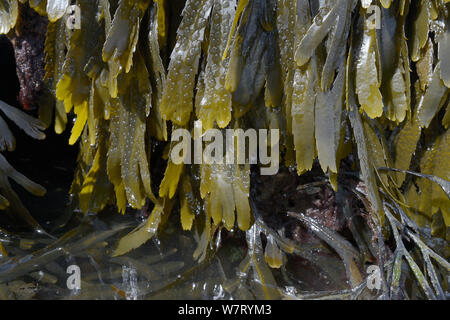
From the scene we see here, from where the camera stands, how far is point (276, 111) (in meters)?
1.38

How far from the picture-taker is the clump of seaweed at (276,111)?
50.8 inches

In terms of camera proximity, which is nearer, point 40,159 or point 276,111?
point 276,111

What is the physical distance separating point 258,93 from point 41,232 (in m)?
0.90

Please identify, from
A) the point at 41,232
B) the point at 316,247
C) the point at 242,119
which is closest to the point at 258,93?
the point at 242,119

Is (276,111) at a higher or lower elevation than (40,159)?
higher

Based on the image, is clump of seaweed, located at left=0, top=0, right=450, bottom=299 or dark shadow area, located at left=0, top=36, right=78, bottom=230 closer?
clump of seaweed, located at left=0, top=0, right=450, bottom=299

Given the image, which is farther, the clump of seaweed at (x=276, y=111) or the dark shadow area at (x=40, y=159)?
the dark shadow area at (x=40, y=159)

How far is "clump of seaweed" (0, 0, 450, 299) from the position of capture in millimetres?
1289

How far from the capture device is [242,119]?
1.38 m
